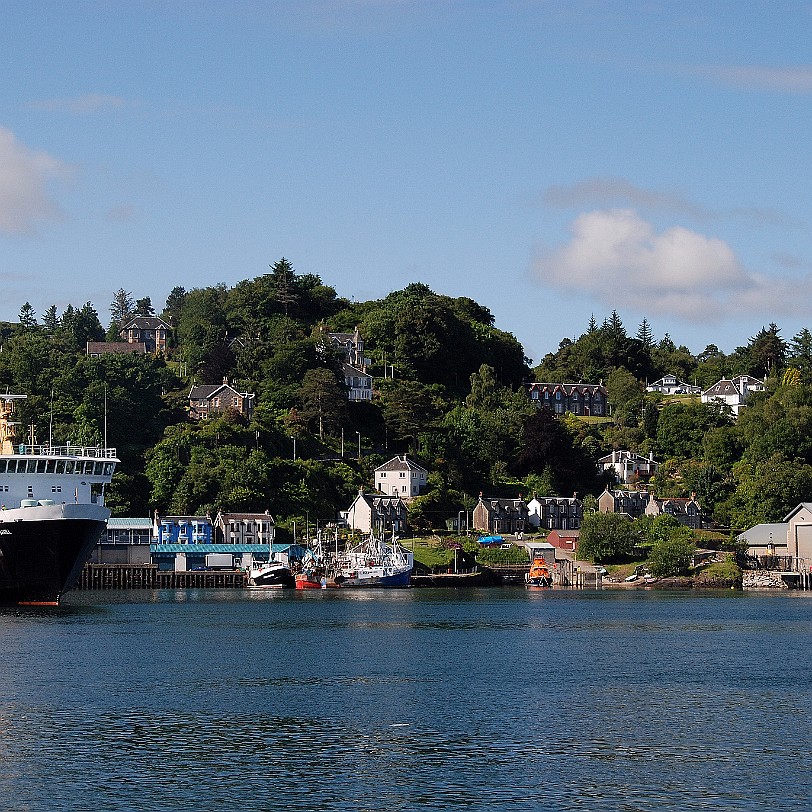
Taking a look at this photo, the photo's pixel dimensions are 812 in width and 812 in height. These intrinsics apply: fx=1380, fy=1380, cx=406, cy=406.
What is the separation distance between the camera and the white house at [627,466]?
17738 cm

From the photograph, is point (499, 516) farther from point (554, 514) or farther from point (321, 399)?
point (321, 399)

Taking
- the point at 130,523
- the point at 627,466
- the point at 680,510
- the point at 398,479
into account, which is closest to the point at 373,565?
the point at 398,479

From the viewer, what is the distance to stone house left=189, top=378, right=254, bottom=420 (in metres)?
170

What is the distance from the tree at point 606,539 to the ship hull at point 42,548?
65.4 metres

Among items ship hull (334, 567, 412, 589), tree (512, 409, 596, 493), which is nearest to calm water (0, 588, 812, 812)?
ship hull (334, 567, 412, 589)

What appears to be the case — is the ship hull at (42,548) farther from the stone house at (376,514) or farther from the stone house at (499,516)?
the stone house at (499,516)

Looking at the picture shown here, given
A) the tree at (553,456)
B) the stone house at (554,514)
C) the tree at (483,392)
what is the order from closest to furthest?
the stone house at (554,514) → the tree at (553,456) → the tree at (483,392)

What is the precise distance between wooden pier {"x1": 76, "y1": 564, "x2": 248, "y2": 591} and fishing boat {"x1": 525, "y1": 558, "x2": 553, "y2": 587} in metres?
29.5

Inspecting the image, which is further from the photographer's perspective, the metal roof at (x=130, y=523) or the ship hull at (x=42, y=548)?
the metal roof at (x=130, y=523)

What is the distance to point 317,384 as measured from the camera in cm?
17075

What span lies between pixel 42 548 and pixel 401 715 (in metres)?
47.7

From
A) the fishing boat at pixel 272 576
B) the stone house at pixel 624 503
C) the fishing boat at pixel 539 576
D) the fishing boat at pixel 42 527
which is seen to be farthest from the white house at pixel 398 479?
the fishing boat at pixel 42 527

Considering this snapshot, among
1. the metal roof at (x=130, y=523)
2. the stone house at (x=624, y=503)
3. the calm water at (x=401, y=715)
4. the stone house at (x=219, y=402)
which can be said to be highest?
the stone house at (x=219, y=402)

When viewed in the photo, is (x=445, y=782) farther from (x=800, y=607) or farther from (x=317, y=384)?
(x=317, y=384)
